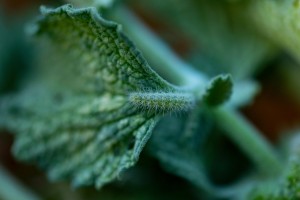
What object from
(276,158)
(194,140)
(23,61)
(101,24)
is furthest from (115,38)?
(23,61)

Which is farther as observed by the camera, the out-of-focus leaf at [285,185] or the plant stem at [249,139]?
the plant stem at [249,139]

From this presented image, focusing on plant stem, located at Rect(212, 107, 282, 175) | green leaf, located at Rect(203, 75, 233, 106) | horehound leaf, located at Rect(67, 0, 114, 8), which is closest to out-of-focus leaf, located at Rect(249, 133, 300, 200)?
plant stem, located at Rect(212, 107, 282, 175)

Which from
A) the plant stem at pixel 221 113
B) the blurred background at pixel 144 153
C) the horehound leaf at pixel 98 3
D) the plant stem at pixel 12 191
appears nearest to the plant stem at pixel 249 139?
the plant stem at pixel 221 113

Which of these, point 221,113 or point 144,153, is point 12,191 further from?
point 221,113

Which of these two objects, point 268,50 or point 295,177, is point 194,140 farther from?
point 268,50

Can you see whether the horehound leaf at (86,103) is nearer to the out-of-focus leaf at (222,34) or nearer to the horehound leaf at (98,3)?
the horehound leaf at (98,3)

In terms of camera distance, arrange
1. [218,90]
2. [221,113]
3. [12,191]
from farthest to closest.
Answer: [12,191]
[221,113]
[218,90]

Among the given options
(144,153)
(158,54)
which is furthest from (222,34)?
(144,153)
